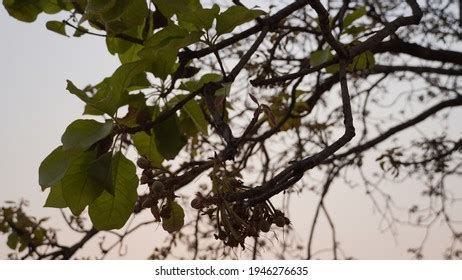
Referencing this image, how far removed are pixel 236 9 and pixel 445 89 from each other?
1984 mm

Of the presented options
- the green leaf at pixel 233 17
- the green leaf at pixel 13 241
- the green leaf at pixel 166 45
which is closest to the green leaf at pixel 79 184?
the green leaf at pixel 166 45

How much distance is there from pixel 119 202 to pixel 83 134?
17 cm

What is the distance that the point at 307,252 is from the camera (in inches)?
80.4

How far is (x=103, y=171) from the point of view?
0.83 m

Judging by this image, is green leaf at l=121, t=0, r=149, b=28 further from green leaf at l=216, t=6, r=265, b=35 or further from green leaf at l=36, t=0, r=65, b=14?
green leaf at l=36, t=0, r=65, b=14

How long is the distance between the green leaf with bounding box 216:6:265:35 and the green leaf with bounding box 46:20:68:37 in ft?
1.24

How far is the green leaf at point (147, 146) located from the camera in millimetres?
1166

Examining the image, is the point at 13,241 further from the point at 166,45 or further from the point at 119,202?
the point at 166,45

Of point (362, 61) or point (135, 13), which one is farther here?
point (362, 61)

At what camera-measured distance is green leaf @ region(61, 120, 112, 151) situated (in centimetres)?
79

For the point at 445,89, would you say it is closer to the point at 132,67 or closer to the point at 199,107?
the point at 199,107

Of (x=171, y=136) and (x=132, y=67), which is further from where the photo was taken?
(x=171, y=136)

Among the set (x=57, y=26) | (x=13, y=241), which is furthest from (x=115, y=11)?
(x=13, y=241)

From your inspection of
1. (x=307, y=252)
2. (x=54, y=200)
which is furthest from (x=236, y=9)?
(x=307, y=252)
